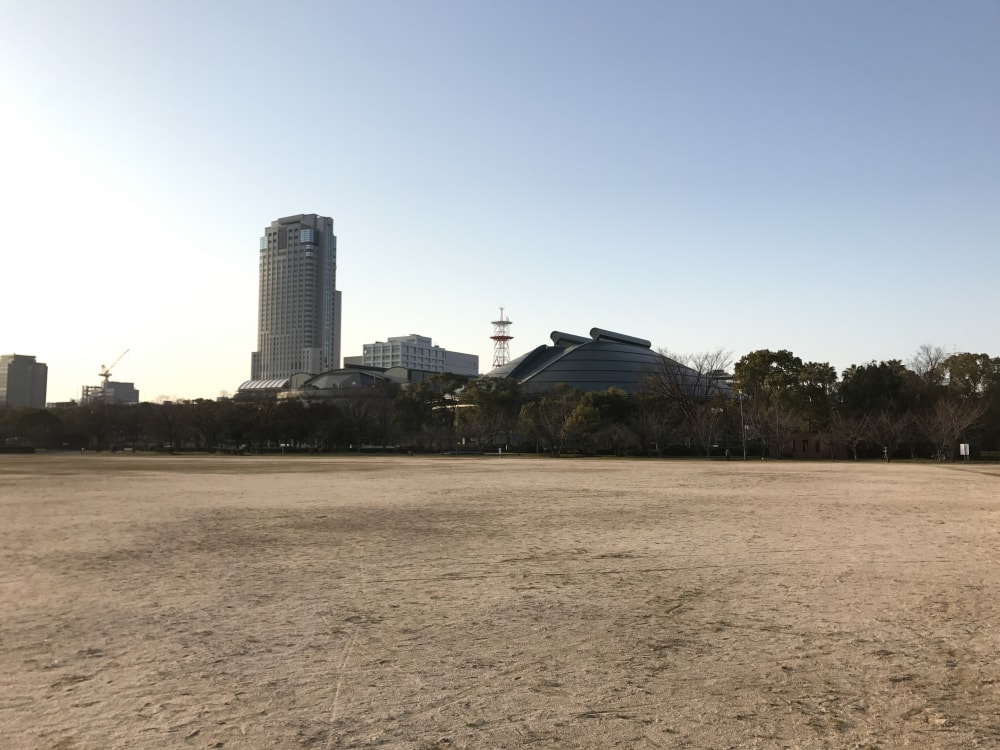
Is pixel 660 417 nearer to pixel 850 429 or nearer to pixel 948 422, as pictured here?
pixel 850 429

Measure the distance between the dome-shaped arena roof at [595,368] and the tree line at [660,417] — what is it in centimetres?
2374

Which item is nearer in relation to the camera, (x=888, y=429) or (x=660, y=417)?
(x=888, y=429)

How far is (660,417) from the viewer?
3238 inches

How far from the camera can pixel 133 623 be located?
8625 mm

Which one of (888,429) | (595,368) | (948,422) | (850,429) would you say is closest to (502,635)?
(948,422)

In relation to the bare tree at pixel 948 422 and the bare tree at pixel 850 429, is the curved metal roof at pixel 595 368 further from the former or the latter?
the bare tree at pixel 948 422

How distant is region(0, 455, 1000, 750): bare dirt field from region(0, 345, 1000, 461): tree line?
61.4 m

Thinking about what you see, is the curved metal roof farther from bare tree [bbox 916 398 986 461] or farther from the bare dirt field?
the bare dirt field

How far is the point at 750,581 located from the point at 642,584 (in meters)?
1.65

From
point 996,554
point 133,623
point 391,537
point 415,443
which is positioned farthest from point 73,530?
point 415,443

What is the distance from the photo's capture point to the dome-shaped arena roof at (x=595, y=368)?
128625 millimetres

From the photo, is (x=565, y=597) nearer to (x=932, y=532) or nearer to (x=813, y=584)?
(x=813, y=584)

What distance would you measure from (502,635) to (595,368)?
127 m

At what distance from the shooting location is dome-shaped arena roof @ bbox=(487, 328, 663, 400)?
422ft
